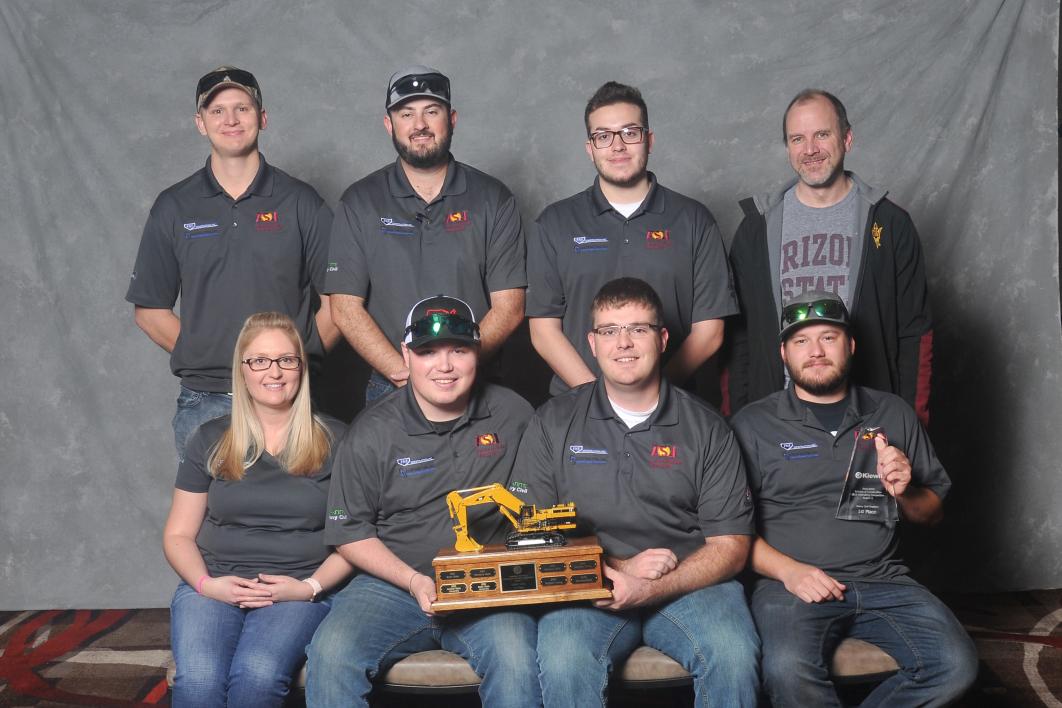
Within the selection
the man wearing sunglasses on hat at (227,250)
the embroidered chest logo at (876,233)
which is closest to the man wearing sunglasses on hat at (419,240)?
the man wearing sunglasses on hat at (227,250)

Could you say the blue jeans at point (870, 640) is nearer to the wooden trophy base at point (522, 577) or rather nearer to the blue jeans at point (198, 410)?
the wooden trophy base at point (522, 577)

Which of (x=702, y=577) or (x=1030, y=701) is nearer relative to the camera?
(x=702, y=577)

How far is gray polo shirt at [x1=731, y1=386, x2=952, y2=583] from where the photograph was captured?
3.46m

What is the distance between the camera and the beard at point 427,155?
4.07 metres

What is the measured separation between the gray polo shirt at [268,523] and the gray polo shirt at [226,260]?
0.82 metres

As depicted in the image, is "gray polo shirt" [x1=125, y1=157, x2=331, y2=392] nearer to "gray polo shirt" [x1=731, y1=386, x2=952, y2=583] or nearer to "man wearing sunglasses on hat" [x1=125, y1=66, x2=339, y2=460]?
"man wearing sunglasses on hat" [x1=125, y1=66, x2=339, y2=460]

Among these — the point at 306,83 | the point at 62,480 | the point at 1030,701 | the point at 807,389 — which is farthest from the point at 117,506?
the point at 1030,701

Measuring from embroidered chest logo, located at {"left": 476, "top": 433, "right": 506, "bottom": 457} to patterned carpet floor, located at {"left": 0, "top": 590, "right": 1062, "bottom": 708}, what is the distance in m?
1.21

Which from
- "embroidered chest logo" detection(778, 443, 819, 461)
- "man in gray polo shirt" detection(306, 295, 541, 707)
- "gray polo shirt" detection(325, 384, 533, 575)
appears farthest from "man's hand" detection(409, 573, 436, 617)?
"embroidered chest logo" detection(778, 443, 819, 461)

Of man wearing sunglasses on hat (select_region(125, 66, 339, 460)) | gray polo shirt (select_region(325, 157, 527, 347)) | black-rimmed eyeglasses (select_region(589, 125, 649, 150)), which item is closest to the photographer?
black-rimmed eyeglasses (select_region(589, 125, 649, 150))

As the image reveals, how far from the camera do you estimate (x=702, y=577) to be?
10.7ft

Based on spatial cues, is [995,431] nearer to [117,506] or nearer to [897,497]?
[897,497]

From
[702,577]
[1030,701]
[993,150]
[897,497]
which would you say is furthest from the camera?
[993,150]

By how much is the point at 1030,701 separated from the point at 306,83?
4.22 meters
